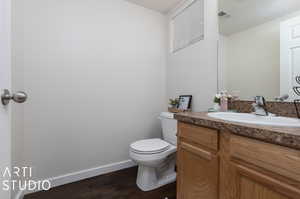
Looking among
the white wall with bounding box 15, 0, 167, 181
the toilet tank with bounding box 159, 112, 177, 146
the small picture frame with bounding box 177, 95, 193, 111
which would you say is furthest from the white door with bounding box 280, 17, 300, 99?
the white wall with bounding box 15, 0, 167, 181

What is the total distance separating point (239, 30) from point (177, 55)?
2.77ft

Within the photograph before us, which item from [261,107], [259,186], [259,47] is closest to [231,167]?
[259,186]

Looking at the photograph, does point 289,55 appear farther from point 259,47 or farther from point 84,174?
point 84,174

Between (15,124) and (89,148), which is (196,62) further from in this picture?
(15,124)

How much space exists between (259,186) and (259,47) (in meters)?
1.01

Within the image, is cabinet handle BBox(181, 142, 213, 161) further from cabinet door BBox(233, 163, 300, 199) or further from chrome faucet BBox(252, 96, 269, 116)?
chrome faucet BBox(252, 96, 269, 116)

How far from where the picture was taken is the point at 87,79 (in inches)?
69.3

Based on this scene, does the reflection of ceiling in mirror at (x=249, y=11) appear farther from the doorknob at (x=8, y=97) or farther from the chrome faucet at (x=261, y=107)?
the doorknob at (x=8, y=97)

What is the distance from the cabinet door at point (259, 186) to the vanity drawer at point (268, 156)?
0.04 meters

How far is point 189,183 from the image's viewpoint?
1.04m

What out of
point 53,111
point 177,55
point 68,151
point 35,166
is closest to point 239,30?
point 177,55

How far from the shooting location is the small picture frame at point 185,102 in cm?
182

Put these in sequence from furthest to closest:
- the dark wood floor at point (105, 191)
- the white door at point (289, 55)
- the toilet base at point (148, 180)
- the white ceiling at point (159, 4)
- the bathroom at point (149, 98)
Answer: the white ceiling at point (159, 4), the toilet base at point (148, 180), the dark wood floor at point (105, 191), the white door at point (289, 55), the bathroom at point (149, 98)

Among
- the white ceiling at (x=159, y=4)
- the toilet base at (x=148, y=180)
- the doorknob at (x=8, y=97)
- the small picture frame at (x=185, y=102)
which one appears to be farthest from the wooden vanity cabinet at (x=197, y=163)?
the white ceiling at (x=159, y=4)
